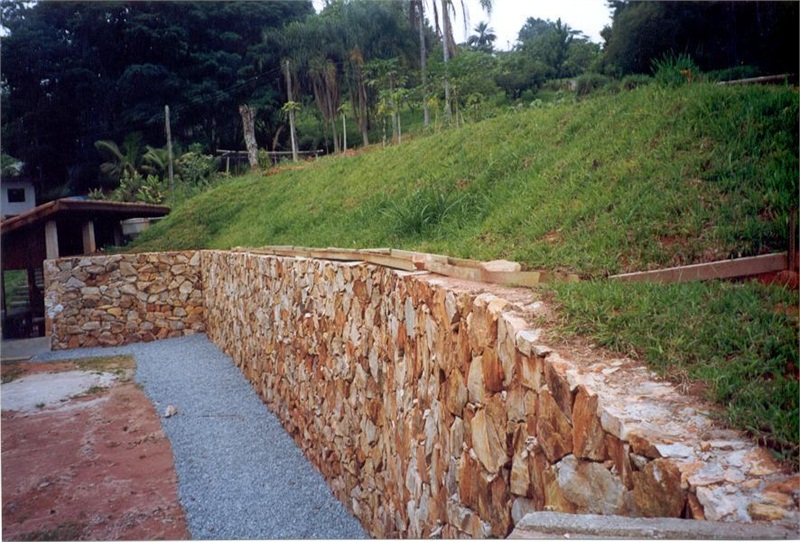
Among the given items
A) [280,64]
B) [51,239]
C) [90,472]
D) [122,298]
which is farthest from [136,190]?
[90,472]

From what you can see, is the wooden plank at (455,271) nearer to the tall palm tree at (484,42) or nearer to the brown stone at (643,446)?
the brown stone at (643,446)

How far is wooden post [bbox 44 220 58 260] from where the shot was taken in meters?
11.5

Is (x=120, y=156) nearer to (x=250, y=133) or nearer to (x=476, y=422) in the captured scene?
(x=250, y=133)

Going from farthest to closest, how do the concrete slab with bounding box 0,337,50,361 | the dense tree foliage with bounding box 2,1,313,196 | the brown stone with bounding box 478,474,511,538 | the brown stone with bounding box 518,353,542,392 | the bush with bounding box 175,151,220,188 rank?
the bush with bounding box 175,151,220,188, the concrete slab with bounding box 0,337,50,361, the dense tree foliage with bounding box 2,1,313,196, the brown stone with bounding box 478,474,511,538, the brown stone with bounding box 518,353,542,392

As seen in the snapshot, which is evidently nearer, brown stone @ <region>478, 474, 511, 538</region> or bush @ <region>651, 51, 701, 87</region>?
brown stone @ <region>478, 474, 511, 538</region>

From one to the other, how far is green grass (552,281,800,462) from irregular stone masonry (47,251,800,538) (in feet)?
0.31

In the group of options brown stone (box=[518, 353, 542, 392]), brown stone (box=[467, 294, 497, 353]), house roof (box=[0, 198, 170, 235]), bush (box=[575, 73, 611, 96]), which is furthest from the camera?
house roof (box=[0, 198, 170, 235])

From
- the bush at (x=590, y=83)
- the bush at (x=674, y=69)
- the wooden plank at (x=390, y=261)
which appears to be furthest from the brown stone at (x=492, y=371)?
the bush at (x=590, y=83)

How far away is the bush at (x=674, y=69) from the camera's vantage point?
16.0ft

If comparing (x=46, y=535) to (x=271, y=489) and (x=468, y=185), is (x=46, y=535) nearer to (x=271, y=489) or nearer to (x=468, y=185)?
(x=271, y=489)

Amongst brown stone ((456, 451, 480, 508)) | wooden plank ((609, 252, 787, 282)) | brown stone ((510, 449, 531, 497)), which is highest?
wooden plank ((609, 252, 787, 282))

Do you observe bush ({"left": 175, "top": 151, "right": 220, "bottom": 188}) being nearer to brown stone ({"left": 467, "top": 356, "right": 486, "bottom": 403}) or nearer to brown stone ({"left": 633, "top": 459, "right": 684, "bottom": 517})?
brown stone ({"left": 467, "top": 356, "right": 486, "bottom": 403})

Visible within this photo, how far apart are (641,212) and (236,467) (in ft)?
13.5

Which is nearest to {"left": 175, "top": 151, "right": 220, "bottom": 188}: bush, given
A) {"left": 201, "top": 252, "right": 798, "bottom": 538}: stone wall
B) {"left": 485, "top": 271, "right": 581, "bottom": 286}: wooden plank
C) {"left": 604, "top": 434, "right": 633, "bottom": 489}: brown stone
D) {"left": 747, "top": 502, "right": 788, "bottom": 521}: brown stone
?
{"left": 201, "top": 252, "right": 798, "bottom": 538}: stone wall
